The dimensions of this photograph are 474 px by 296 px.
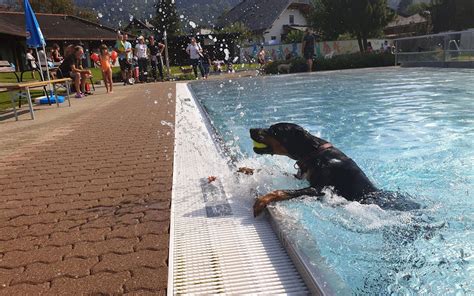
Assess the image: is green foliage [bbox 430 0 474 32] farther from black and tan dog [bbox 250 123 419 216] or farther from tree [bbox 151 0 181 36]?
black and tan dog [bbox 250 123 419 216]

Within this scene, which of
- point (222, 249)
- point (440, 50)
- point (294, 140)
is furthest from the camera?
point (440, 50)

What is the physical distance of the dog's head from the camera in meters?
3.65

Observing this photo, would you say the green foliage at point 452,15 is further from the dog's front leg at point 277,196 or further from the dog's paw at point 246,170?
the dog's front leg at point 277,196

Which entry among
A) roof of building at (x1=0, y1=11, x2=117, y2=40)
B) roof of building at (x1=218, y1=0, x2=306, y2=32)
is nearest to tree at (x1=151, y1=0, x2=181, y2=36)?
roof of building at (x1=218, y1=0, x2=306, y2=32)

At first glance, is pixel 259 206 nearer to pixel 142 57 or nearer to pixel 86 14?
pixel 142 57

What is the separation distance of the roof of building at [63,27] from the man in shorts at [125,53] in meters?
17.4

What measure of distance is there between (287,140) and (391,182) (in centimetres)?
150

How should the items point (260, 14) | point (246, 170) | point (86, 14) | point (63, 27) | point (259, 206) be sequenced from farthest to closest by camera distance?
point (86, 14) → point (260, 14) → point (63, 27) → point (246, 170) → point (259, 206)

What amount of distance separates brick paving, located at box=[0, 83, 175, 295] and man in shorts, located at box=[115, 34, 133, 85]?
11263 mm

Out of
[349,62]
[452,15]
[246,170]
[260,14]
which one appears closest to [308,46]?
[349,62]

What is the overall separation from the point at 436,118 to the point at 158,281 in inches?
271

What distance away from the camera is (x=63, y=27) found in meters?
35.8

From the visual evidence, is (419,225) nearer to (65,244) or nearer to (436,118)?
(65,244)

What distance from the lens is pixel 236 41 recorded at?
38.6m
